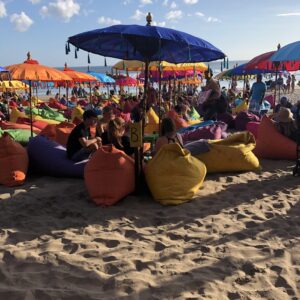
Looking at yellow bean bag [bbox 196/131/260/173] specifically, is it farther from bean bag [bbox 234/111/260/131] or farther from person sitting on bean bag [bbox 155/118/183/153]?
bean bag [bbox 234/111/260/131]

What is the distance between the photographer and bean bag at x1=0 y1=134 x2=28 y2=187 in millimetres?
5410

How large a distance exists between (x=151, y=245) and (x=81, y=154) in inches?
98.5

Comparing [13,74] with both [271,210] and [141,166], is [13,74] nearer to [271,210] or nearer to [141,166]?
[141,166]

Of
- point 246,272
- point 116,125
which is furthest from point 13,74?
point 246,272

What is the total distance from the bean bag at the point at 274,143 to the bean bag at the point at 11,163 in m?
4.12

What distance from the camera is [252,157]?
6133mm

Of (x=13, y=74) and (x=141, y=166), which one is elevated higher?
(x=13, y=74)

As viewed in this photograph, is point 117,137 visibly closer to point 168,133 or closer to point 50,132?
point 168,133

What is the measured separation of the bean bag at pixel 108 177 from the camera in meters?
4.61

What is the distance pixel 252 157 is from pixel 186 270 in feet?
11.0

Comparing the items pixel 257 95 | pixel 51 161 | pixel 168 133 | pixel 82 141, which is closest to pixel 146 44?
pixel 168 133

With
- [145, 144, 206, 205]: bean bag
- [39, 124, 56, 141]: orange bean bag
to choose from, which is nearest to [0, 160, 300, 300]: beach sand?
[145, 144, 206, 205]: bean bag

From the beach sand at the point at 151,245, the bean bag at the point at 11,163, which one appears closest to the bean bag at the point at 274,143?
the beach sand at the point at 151,245

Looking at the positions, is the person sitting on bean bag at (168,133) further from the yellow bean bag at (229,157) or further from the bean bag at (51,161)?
the bean bag at (51,161)
